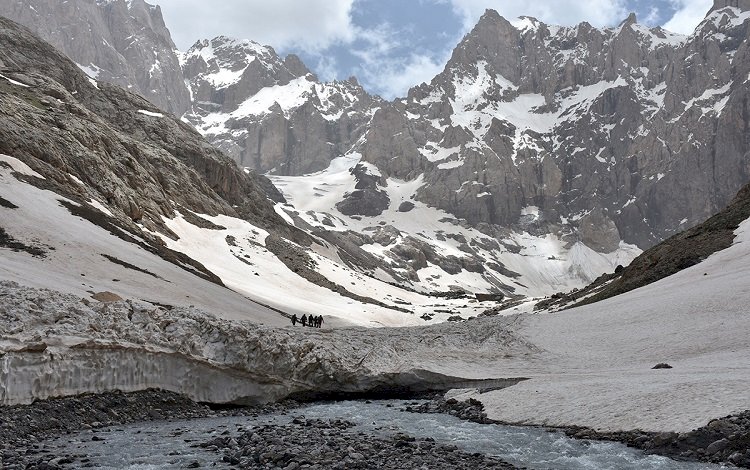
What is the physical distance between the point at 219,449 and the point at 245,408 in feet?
29.8

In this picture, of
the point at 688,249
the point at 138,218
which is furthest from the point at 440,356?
the point at 138,218

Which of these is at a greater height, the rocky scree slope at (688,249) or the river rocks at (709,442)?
the rocky scree slope at (688,249)

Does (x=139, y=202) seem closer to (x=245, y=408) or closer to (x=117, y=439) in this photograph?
(x=245, y=408)

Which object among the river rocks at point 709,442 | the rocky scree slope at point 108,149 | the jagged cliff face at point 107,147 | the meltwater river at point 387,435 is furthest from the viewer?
the jagged cliff face at point 107,147

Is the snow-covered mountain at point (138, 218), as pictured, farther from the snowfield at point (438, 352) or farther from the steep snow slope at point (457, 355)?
the steep snow slope at point (457, 355)

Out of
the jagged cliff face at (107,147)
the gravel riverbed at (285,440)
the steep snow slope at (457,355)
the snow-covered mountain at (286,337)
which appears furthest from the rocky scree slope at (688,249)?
the jagged cliff face at (107,147)

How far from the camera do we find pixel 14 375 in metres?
19.0

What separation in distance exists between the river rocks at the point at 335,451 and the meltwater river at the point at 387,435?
2.08 ft

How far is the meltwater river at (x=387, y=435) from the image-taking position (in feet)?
51.9

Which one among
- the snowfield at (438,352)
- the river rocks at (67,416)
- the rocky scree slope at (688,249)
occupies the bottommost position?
the river rocks at (67,416)

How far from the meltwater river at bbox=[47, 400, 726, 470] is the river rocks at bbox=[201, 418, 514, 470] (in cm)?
63

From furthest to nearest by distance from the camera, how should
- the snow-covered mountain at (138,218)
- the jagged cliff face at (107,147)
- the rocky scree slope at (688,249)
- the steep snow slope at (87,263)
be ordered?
the jagged cliff face at (107,147) → the snow-covered mountain at (138,218) → the rocky scree slope at (688,249) → the steep snow slope at (87,263)

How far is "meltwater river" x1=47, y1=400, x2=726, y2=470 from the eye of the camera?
1582cm

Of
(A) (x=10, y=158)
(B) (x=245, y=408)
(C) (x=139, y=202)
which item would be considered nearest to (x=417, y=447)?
(B) (x=245, y=408)
